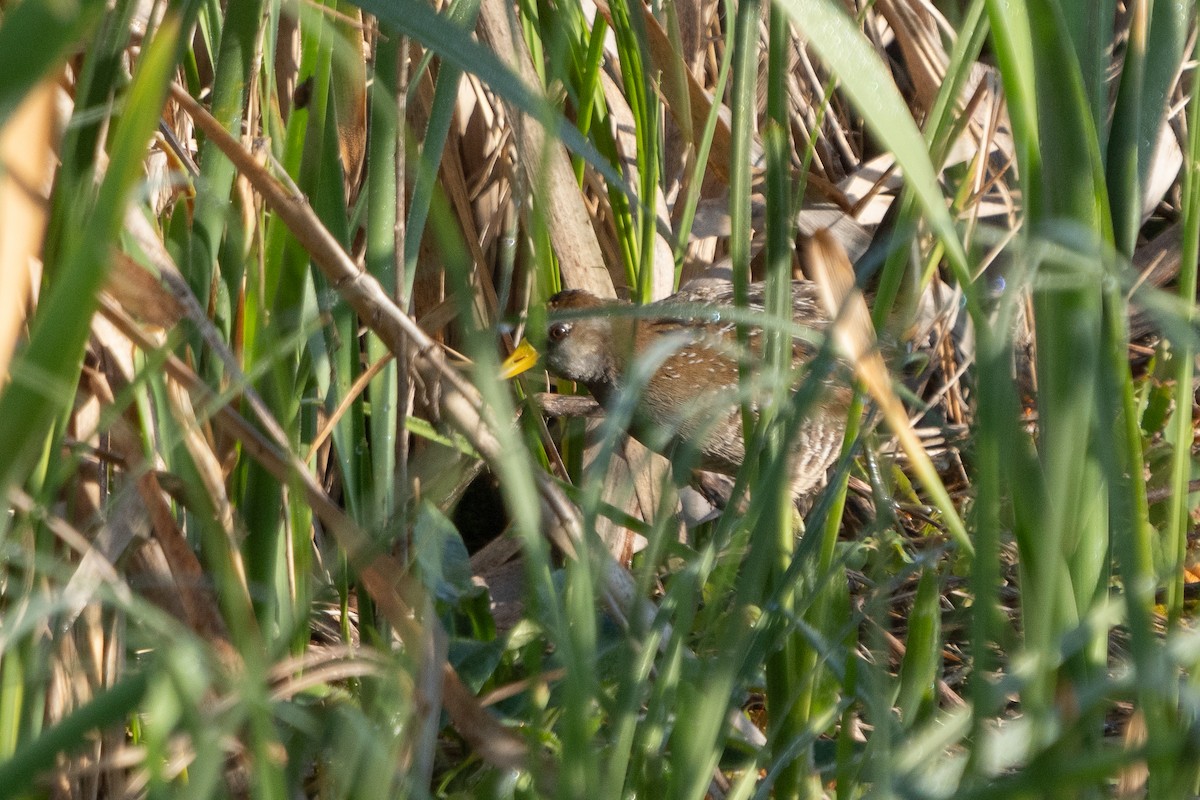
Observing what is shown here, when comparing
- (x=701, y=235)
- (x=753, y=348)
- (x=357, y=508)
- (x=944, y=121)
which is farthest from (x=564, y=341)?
(x=944, y=121)

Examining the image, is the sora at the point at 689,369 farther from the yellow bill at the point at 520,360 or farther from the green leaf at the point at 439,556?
the green leaf at the point at 439,556

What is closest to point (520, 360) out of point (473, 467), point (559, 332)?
point (559, 332)

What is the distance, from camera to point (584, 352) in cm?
279

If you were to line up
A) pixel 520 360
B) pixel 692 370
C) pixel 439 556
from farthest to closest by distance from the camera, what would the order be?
pixel 692 370, pixel 520 360, pixel 439 556

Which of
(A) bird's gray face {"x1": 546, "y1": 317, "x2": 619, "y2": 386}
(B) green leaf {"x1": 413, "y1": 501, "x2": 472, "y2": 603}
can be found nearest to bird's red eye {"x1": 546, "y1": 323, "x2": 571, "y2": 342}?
(A) bird's gray face {"x1": 546, "y1": 317, "x2": 619, "y2": 386}

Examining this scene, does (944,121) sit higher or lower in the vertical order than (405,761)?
higher

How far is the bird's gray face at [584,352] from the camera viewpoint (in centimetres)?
278

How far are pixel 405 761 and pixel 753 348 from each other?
1.48 metres

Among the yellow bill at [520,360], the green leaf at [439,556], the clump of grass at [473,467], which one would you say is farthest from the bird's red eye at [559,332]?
the green leaf at [439,556]

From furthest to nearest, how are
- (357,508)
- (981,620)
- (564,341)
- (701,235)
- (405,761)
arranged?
(564,341)
(701,235)
(357,508)
(405,761)
(981,620)

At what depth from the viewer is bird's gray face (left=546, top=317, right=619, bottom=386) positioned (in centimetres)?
278

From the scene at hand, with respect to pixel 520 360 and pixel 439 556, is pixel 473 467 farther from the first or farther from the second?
pixel 520 360

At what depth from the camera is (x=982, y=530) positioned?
2.45 feet

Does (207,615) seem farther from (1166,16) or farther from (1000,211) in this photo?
(1000,211)
